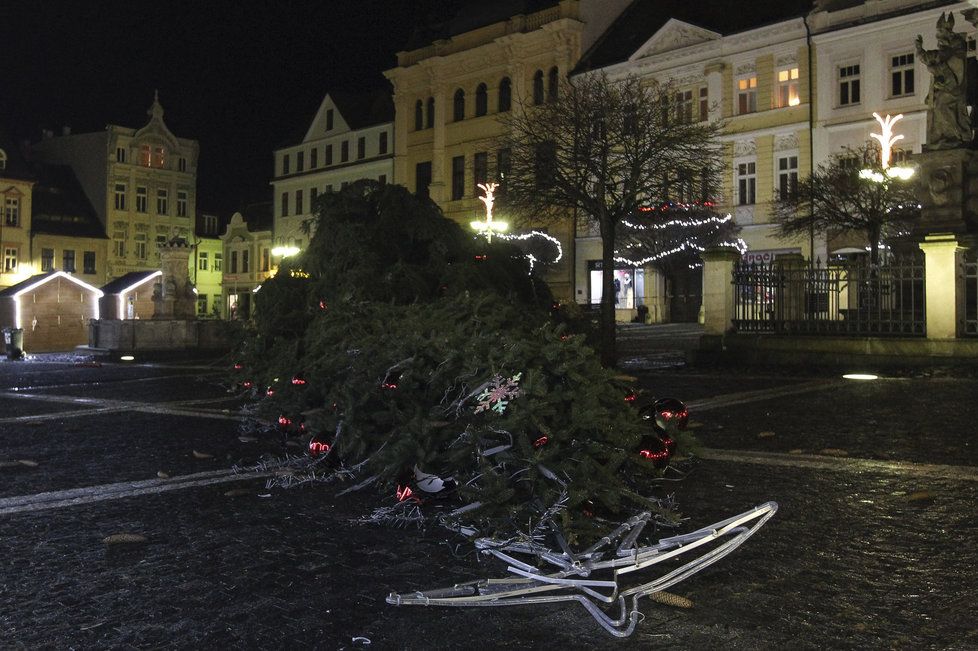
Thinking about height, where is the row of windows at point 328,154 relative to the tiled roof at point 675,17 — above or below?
below

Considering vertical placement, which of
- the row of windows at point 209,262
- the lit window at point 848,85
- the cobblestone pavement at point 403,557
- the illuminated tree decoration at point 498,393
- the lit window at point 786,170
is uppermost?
the lit window at point 848,85

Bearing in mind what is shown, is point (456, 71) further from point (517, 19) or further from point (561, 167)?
A: point (561, 167)

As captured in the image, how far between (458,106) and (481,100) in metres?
1.72

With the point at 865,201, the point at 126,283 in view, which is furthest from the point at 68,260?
the point at 865,201

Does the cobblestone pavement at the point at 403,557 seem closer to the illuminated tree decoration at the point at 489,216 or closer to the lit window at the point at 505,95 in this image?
the illuminated tree decoration at the point at 489,216

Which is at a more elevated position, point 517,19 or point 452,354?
point 517,19

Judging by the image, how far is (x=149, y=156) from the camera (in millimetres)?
62438

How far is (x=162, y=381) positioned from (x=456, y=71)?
102ft

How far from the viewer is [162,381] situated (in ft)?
52.2

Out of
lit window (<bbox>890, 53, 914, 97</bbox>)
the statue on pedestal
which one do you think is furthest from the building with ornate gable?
the statue on pedestal

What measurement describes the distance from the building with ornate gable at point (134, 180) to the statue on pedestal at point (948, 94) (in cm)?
5588

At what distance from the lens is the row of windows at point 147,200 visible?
6041 centimetres

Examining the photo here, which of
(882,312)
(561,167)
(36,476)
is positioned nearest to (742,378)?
(882,312)

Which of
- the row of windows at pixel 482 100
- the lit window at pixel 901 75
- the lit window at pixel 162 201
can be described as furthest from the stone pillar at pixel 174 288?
the lit window at pixel 162 201
